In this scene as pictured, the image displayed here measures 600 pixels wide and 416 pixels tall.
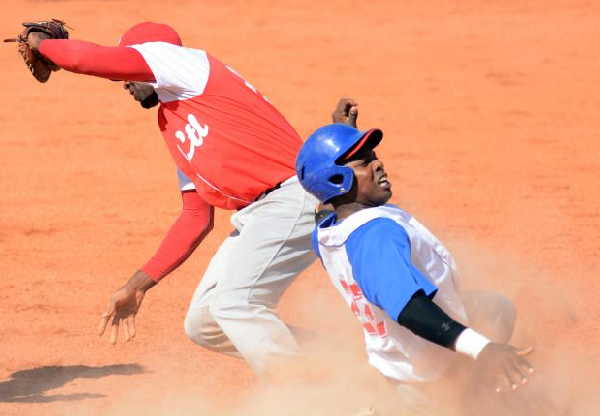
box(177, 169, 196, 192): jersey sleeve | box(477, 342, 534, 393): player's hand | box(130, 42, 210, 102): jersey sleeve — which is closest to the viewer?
box(477, 342, 534, 393): player's hand

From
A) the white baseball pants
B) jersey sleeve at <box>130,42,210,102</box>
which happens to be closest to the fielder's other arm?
the white baseball pants

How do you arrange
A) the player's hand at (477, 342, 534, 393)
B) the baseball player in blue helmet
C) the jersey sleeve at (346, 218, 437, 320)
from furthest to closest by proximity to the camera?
the baseball player in blue helmet, the jersey sleeve at (346, 218, 437, 320), the player's hand at (477, 342, 534, 393)

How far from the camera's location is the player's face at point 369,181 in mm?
4473

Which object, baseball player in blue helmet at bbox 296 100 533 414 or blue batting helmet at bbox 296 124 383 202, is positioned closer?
baseball player in blue helmet at bbox 296 100 533 414

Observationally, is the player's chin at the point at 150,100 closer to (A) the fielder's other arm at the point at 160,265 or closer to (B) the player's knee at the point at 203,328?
(A) the fielder's other arm at the point at 160,265

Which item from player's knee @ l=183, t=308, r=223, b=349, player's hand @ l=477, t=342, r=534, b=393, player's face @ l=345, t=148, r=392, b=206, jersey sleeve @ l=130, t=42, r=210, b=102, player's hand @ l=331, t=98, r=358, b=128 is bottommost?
player's knee @ l=183, t=308, r=223, b=349

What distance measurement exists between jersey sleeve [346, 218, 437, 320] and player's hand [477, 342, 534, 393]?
0.36 m

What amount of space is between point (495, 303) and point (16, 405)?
306 centimetres

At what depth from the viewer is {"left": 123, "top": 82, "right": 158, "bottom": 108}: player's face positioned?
5668 mm

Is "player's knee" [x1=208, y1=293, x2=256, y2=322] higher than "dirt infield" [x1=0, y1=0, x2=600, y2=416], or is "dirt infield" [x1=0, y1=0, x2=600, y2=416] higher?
"player's knee" [x1=208, y1=293, x2=256, y2=322]

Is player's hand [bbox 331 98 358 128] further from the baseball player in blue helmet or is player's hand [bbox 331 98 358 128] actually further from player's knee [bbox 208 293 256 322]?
the baseball player in blue helmet

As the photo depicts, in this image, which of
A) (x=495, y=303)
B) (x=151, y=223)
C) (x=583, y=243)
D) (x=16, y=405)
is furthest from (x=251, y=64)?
(x=495, y=303)

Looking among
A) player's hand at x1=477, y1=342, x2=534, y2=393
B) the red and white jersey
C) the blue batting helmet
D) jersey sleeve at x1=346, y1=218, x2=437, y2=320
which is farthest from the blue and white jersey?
the red and white jersey

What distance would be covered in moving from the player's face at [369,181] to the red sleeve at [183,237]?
1.74 metres
